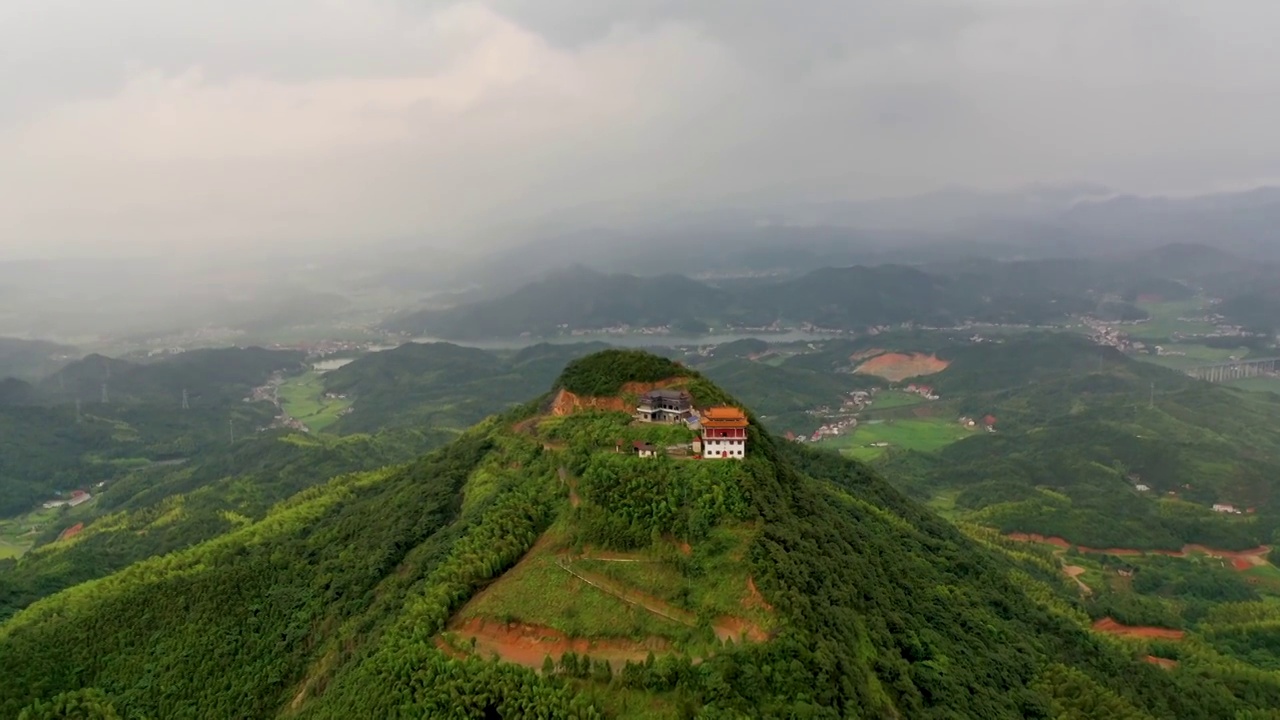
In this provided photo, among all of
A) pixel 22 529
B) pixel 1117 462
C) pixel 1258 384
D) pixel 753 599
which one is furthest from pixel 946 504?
pixel 1258 384

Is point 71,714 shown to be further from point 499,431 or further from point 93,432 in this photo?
point 93,432

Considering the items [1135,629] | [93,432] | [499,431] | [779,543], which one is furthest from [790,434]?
[93,432]

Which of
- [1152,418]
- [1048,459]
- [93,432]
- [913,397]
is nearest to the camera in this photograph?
[1048,459]

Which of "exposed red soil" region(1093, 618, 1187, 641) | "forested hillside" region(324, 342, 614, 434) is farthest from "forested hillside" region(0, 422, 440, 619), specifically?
"exposed red soil" region(1093, 618, 1187, 641)

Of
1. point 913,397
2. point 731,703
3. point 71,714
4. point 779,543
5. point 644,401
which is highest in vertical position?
point 644,401

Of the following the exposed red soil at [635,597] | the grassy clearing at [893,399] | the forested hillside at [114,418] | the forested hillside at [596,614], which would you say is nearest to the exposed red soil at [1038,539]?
the forested hillside at [596,614]

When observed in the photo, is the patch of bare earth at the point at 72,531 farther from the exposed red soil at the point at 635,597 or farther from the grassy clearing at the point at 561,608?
the exposed red soil at the point at 635,597

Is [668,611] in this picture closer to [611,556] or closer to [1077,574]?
[611,556]
